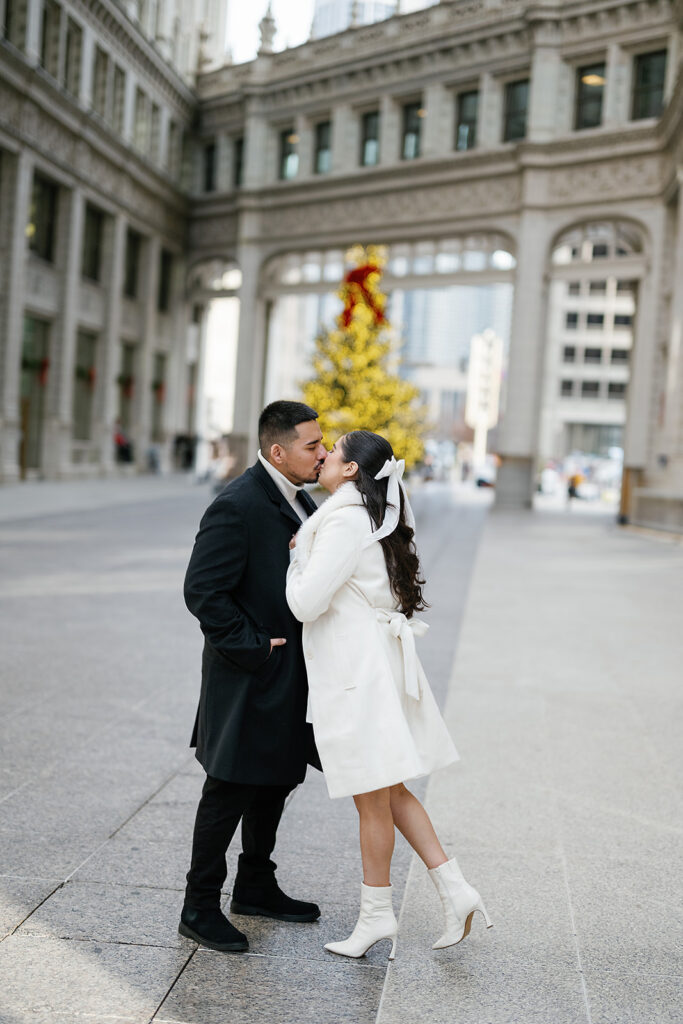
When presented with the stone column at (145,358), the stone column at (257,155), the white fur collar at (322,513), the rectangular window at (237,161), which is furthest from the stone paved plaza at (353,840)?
the rectangular window at (237,161)

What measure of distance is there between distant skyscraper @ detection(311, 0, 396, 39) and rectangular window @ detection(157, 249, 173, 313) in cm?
1009

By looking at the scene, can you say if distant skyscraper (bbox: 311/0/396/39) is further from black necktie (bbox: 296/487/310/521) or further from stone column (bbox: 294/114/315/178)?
black necktie (bbox: 296/487/310/521)

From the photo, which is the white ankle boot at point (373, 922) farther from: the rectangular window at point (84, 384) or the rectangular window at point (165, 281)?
the rectangular window at point (165, 281)

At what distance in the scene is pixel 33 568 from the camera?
12508mm

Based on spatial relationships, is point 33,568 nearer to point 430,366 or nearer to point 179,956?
point 179,956

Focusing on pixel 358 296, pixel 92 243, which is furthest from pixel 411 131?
pixel 92 243

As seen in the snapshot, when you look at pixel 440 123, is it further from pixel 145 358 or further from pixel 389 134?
pixel 145 358

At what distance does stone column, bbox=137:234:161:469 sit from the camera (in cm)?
3875

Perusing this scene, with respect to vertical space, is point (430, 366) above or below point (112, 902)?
above

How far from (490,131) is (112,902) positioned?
109ft

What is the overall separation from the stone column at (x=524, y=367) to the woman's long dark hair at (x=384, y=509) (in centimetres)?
2934

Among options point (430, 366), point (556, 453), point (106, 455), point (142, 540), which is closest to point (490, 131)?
point (106, 455)

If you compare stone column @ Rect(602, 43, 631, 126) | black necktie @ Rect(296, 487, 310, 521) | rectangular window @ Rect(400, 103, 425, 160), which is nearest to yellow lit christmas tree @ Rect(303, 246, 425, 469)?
rectangular window @ Rect(400, 103, 425, 160)

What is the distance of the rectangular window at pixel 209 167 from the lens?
138ft
